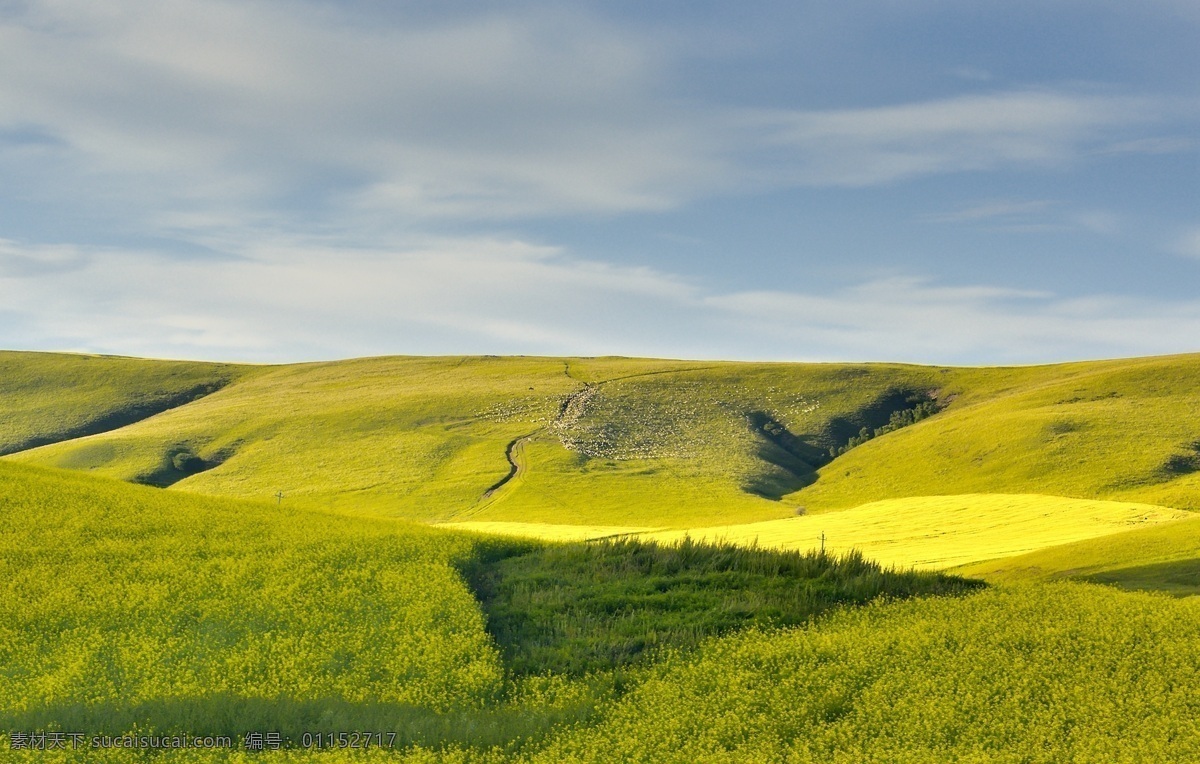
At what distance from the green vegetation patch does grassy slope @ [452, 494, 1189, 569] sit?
12484mm

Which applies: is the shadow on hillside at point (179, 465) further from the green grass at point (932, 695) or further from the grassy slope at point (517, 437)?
the green grass at point (932, 695)

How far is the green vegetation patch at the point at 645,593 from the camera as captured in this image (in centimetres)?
2292

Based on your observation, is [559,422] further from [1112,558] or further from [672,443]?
[1112,558]

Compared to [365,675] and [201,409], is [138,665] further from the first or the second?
[201,409]

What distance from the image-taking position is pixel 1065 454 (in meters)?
110

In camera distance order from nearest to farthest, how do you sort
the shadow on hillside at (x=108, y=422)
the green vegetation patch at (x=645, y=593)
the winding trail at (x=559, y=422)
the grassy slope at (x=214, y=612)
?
the grassy slope at (x=214, y=612)
the green vegetation patch at (x=645, y=593)
the winding trail at (x=559, y=422)
the shadow on hillside at (x=108, y=422)

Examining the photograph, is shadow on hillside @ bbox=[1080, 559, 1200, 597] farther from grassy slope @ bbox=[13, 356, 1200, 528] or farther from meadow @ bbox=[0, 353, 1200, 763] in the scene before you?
grassy slope @ bbox=[13, 356, 1200, 528]

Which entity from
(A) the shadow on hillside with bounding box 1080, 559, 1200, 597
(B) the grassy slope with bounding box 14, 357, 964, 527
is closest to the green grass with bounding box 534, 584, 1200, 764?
(A) the shadow on hillside with bounding box 1080, 559, 1200, 597

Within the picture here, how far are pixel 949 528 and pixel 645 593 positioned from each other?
4245 centimetres

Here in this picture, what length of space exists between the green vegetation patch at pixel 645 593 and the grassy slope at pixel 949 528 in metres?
12.5

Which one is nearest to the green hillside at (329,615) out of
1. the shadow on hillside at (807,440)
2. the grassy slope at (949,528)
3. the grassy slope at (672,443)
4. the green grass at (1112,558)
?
the green grass at (1112,558)

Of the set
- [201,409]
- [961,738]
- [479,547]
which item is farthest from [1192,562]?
[201,409]

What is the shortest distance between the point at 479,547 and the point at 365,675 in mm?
12695

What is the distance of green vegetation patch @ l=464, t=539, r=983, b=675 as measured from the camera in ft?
75.2
